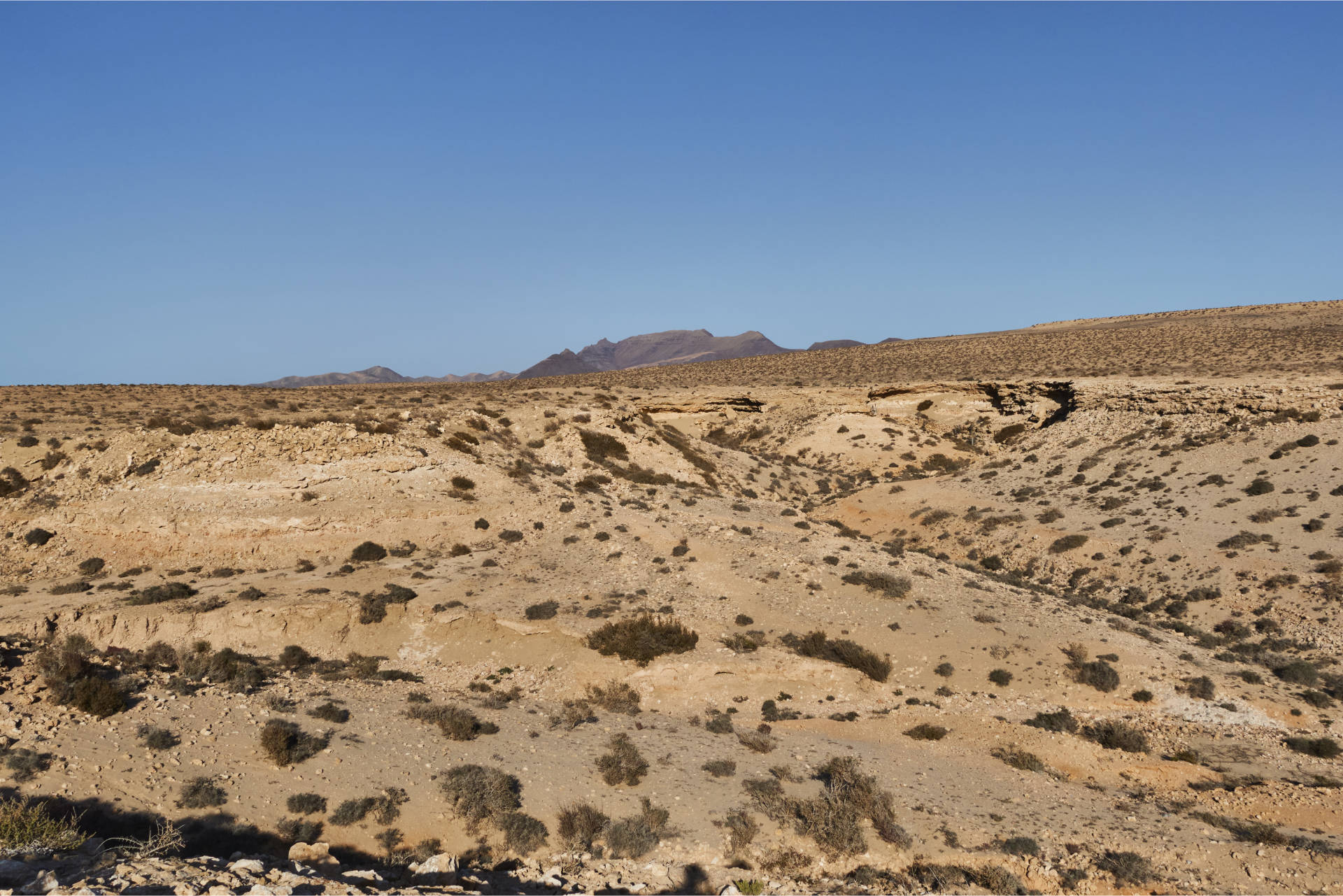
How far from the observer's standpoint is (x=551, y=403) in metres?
38.1

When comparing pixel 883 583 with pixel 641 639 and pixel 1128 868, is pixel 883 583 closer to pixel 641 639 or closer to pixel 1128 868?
pixel 641 639

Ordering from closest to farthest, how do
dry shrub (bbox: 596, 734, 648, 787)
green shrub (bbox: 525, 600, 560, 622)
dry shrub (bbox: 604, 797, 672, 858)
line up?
dry shrub (bbox: 604, 797, 672, 858), dry shrub (bbox: 596, 734, 648, 787), green shrub (bbox: 525, 600, 560, 622)

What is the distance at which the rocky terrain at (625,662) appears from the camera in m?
10.9

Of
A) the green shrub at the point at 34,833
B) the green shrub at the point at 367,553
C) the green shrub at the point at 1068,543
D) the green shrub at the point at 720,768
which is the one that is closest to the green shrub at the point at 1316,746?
the green shrub at the point at 720,768

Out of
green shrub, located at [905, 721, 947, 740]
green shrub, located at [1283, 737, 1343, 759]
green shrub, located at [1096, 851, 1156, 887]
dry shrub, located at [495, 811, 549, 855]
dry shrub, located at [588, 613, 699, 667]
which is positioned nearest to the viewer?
green shrub, located at [1096, 851, 1156, 887]

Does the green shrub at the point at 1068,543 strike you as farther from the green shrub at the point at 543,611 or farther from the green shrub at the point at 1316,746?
the green shrub at the point at 543,611

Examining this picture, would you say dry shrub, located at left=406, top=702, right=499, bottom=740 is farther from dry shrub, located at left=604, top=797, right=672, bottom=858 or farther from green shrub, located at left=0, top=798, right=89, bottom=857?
green shrub, located at left=0, top=798, right=89, bottom=857

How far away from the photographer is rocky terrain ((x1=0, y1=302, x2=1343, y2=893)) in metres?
10.9

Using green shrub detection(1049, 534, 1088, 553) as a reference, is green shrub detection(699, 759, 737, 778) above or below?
below

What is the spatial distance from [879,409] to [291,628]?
40423mm

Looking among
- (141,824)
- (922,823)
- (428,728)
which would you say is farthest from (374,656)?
(922,823)

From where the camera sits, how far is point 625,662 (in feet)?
57.3

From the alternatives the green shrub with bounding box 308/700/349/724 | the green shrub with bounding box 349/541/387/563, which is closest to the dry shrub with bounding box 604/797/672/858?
the green shrub with bounding box 308/700/349/724

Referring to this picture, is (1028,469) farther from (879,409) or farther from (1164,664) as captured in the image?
(1164,664)
